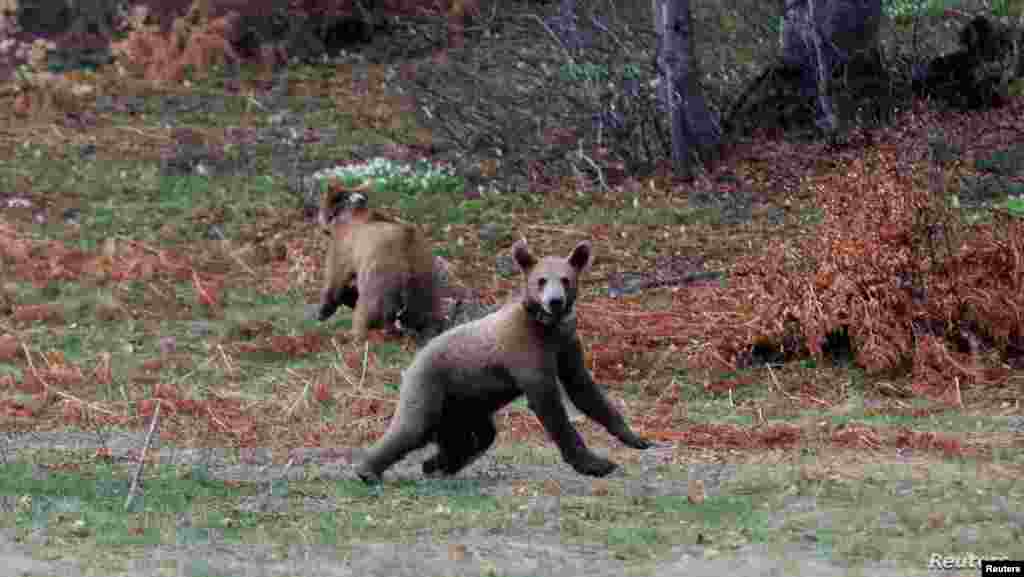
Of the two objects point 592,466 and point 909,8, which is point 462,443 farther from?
point 909,8

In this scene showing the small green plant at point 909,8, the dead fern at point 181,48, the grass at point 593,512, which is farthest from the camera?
the dead fern at point 181,48

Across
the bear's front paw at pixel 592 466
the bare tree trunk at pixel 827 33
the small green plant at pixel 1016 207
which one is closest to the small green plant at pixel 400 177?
the bare tree trunk at pixel 827 33

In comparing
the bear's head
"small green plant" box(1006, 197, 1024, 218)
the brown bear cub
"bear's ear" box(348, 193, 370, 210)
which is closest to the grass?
the bear's head

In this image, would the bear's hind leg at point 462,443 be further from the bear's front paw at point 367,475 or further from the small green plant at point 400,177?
the small green plant at point 400,177

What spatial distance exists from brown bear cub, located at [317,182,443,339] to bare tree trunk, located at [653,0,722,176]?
199 inches

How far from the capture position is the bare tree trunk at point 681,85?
19.5 m

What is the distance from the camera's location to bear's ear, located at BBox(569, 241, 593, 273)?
979 centimetres

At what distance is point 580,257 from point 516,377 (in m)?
0.74

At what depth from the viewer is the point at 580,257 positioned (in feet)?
32.3

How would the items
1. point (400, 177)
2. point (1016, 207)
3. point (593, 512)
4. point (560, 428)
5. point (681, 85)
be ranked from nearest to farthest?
point (593, 512) → point (560, 428) → point (1016, 207) → point (681, 85) → point (400, 177)

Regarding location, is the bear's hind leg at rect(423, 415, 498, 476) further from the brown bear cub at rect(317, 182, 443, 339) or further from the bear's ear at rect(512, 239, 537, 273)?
the brown bear cub at rect(317, 182, 443, 339)

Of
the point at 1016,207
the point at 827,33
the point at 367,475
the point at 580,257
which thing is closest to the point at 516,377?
the point at 580,257

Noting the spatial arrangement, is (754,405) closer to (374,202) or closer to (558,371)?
(558,371)

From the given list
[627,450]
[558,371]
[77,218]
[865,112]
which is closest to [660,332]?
[627,450]
